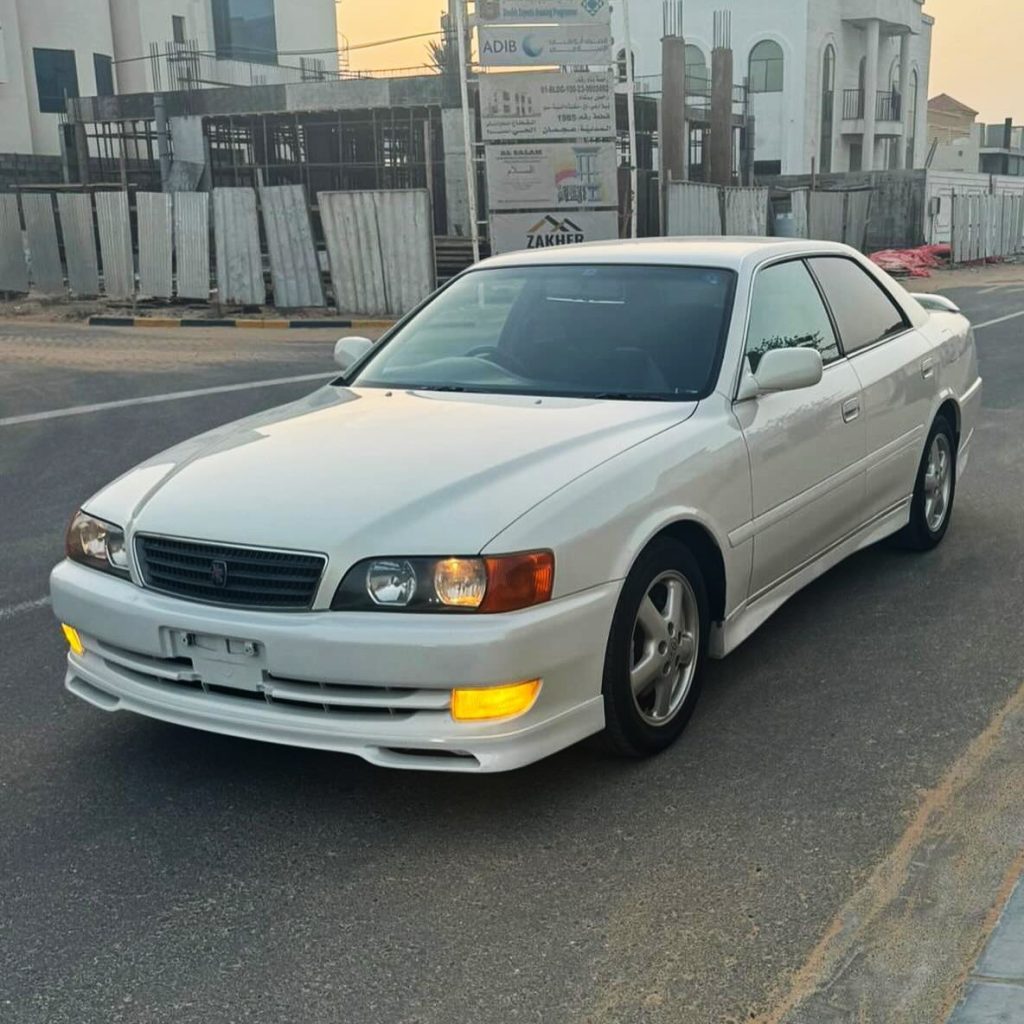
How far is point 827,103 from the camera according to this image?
54594 mm

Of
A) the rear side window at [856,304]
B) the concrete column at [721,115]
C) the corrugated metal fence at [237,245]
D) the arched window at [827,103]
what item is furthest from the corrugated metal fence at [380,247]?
the arched window at [827,103]

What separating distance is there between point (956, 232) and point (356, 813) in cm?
3435

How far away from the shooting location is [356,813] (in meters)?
3.67

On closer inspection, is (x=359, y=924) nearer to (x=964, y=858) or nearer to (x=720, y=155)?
(x=964, y=858)

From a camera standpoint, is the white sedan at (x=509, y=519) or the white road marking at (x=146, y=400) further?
the white road marking at (x=146, y=400)

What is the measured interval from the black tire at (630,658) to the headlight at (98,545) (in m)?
1.48

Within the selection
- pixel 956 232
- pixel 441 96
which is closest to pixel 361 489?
pixel 441 96

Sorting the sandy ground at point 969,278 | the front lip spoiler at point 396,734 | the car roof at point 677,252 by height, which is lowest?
the sandy ground at point 969,278

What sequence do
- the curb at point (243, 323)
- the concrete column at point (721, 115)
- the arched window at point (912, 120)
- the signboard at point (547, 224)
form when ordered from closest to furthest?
the curb at point (243, 323), the signboard at point (547, 224), the concrete column at point (721, 115), the arched window at point (912, 120)

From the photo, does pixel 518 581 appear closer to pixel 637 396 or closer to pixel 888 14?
pixel 637 396

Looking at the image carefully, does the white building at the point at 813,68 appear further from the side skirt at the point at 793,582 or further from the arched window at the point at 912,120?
the side skirt at the point at 793,582

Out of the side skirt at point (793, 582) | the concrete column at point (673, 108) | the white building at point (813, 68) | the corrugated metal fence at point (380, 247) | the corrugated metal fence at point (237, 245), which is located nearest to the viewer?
the side skirt at point (793, 582)

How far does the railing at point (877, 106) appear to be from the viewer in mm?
55781

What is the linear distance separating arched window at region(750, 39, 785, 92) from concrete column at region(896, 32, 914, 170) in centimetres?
864
